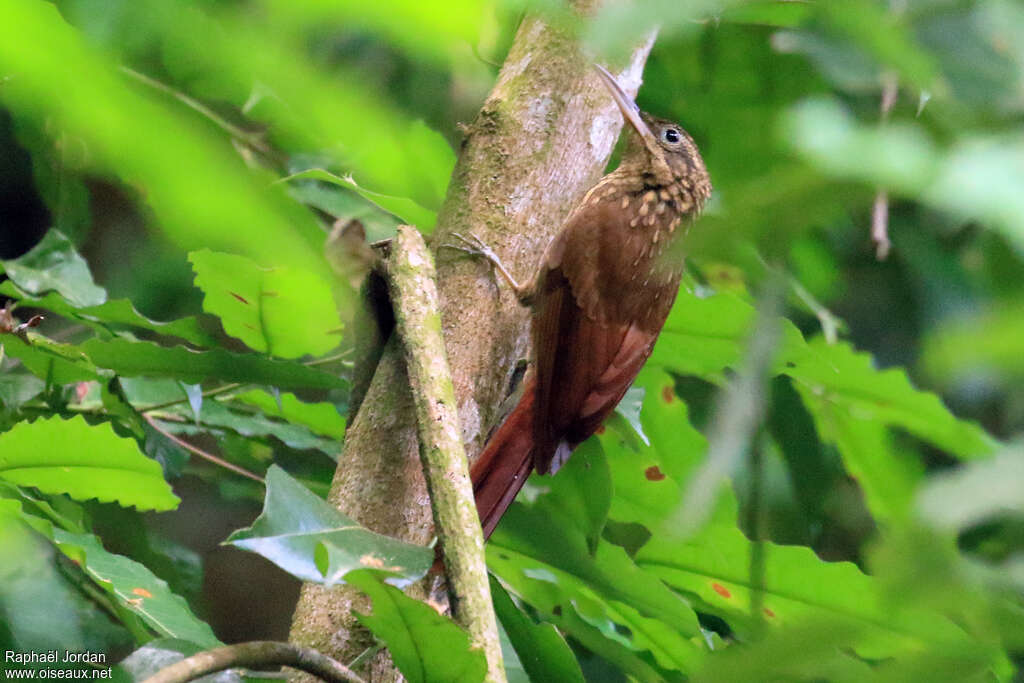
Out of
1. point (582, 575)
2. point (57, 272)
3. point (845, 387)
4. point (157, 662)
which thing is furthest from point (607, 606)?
point (57, 272)

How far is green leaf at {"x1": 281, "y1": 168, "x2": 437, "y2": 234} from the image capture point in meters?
1.58

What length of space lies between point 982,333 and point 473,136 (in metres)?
1.40

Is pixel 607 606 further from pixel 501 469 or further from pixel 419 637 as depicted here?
pixel 419 637

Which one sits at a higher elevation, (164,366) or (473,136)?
(473,136)

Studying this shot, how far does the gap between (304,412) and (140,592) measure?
0.56m

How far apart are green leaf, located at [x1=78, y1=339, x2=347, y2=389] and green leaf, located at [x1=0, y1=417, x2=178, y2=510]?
289mm

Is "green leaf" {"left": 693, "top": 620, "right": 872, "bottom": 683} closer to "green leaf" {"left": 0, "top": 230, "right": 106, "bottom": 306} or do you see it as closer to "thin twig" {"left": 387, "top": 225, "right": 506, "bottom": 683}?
"thin twig" {"left": 387, "top": 225, "right": 506, "bottom": 683}

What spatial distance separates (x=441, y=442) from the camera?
1.29 metres

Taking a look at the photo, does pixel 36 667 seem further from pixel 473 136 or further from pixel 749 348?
pixel 749 348

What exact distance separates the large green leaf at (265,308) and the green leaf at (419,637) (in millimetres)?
639

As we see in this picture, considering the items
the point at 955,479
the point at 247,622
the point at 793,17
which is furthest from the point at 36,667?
the point at 247,622

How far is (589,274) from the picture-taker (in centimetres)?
233

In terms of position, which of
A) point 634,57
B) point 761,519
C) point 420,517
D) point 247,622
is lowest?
point 247,622

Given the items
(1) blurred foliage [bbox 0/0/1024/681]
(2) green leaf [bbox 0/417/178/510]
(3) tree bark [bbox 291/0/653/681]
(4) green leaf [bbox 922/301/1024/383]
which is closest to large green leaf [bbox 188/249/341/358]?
(1) blurred foliage [bbox 0/0/1024/681]
